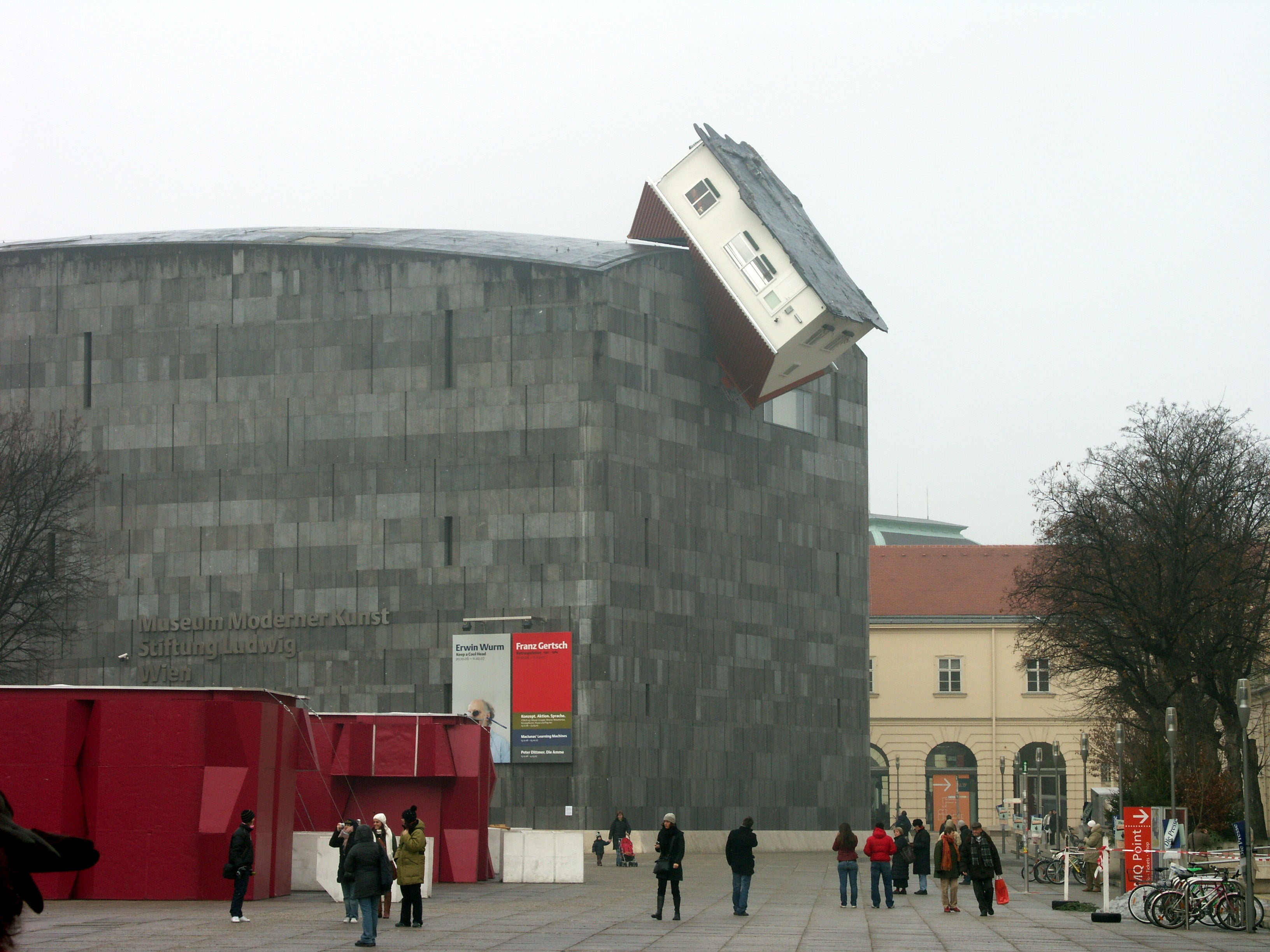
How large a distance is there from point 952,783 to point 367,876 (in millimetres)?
71250

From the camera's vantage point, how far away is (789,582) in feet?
214

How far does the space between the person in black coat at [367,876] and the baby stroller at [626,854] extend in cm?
2719

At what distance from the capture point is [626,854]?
160 feet

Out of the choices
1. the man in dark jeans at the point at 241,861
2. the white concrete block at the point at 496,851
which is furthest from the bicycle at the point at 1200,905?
the white concrete block at the point at 496,851

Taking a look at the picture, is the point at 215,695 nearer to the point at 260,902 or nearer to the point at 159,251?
the point at 260,902

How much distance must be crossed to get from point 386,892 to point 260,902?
6397 mm

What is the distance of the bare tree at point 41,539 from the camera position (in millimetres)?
55062

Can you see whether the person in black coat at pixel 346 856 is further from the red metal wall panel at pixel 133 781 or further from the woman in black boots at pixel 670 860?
the woman in black boots at pixel 670 860

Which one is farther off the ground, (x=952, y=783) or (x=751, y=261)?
(x=751, y=261)

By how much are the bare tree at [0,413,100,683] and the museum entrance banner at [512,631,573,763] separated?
15.6 metres

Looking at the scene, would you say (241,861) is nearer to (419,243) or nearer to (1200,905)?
(1200,905)

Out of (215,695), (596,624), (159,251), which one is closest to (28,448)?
(159,251)

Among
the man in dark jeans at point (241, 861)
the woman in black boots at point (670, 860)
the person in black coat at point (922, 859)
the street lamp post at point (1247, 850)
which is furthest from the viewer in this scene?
the person in black coat at point (922, 859)

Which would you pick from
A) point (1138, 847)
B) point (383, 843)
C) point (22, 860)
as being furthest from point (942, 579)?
point (22, 860)
